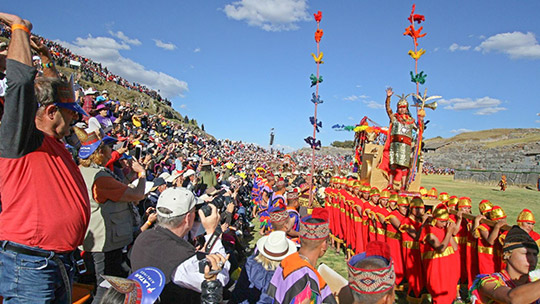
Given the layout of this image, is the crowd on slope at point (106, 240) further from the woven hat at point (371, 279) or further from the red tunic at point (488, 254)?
the red tunic at point (488, 254)

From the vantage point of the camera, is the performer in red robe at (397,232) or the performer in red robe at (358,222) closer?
the performer in red robe at (397,232)

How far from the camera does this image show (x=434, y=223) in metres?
4.47

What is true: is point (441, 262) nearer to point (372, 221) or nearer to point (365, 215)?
point (372, 221)

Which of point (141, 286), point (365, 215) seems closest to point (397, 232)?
point (365, 215)

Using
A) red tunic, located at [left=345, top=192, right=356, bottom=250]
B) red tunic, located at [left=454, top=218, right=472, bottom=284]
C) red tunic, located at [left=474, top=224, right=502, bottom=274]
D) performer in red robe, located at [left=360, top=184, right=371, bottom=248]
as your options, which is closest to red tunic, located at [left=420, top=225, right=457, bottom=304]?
red tunic, located at [left=474, top=224, right=502, bottom=274]

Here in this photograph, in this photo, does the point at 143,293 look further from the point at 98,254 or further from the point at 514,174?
the point at 514,174

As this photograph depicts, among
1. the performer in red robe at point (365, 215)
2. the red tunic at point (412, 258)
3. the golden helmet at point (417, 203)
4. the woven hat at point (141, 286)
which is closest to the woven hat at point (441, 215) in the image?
the golden helmet at point (417, 203)

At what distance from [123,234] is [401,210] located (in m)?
4.34

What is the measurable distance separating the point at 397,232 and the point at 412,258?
0.49 m

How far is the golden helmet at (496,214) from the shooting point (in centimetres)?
430

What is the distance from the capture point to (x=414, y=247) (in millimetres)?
5000

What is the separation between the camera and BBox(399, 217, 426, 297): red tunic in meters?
4.90

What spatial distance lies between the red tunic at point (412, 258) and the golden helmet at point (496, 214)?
988 mm

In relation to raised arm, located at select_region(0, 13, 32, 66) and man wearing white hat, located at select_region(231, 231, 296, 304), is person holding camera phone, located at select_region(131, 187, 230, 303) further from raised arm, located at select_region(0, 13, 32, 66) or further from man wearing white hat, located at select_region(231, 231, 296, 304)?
raised arm, located at select_region(0, 13, 32, 66)
